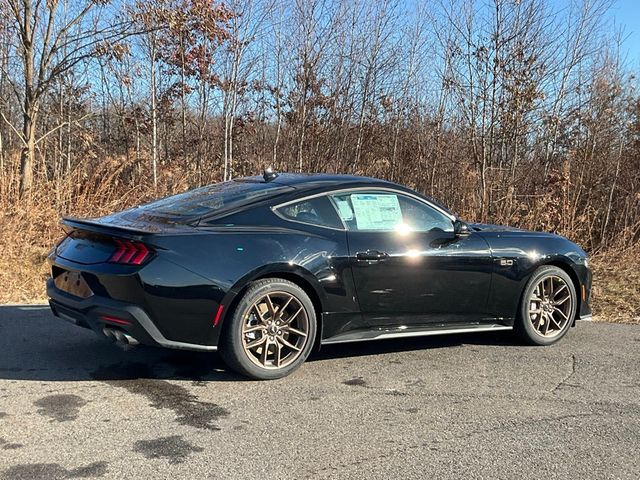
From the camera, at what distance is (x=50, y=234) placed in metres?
9.95

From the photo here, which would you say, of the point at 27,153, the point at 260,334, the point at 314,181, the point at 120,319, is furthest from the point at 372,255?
the point at 27,153

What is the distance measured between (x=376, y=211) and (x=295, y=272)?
975mm

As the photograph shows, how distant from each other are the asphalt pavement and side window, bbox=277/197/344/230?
3.80 feet

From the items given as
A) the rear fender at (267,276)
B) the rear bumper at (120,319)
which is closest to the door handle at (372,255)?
the rear fender at (267,276)

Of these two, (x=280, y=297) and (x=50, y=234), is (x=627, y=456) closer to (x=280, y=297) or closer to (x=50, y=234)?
(x=280, y=297)

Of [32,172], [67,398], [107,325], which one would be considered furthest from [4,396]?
[32,172]

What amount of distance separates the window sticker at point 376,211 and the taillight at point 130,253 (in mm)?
1708

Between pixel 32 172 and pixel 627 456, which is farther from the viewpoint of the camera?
pixel 32 172

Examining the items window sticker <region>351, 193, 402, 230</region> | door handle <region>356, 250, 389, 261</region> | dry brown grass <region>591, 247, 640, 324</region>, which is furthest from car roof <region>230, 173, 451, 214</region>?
dry brown grass <region>591, 247, 640, 324</region>

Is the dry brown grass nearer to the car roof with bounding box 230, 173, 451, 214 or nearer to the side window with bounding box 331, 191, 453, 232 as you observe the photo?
the side window with bounding box 331, 191, 453, 232

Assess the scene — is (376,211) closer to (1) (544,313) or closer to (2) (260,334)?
(2) (260,334)

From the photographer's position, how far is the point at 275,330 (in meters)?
4.51

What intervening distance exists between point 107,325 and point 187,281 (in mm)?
619

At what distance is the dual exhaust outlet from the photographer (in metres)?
4.12
